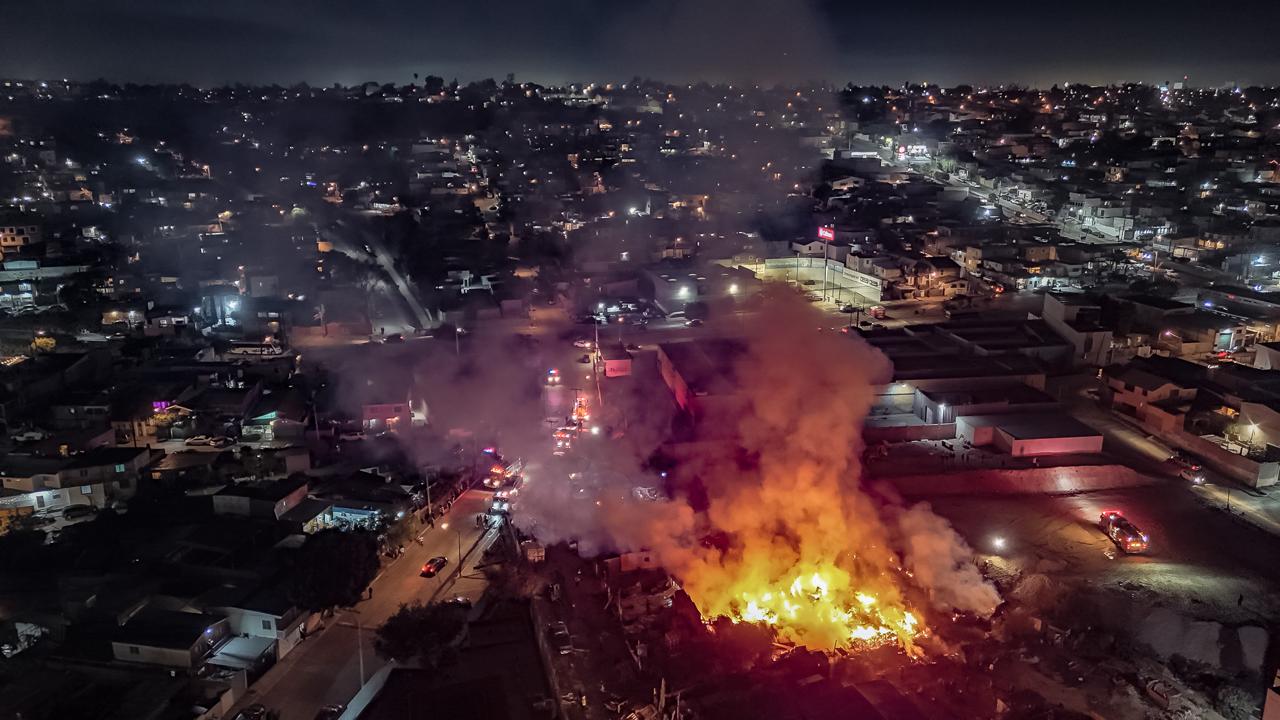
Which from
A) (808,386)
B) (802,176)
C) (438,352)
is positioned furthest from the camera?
(802,176)

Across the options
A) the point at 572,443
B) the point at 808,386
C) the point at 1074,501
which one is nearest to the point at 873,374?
the point at 808,386

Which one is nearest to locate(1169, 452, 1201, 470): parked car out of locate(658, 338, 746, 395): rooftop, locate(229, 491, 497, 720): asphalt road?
locate(658, 338, 746, 395): rooftop

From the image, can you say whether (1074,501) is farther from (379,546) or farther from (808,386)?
(379,546)

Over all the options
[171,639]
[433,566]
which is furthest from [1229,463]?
[171,639]

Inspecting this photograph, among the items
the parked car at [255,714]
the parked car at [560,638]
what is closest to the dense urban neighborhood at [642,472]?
the parked car at [560,638]

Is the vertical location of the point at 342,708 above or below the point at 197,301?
below

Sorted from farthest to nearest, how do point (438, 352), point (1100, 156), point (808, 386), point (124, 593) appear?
point (1100, 156) → point (438, 352) → point (808, 386) → point (124, 593)

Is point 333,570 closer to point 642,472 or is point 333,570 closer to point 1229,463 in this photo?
point 642,472

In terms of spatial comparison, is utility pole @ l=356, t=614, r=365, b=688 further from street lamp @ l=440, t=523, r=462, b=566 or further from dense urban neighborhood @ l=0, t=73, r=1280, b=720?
street lamp @ l=440, t=523, r=462, b=566
